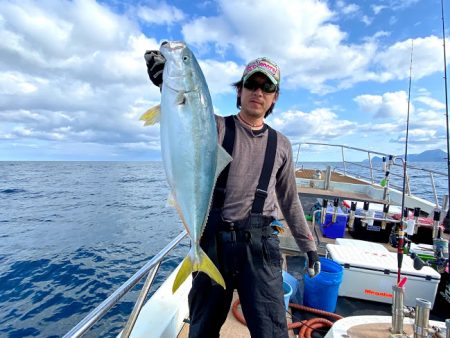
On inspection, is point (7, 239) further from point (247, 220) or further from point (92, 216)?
point (247, 220)

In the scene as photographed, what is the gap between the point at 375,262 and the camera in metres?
4.07

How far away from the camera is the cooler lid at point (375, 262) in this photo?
3.89 m

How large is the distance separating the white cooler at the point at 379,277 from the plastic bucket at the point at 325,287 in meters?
0.25

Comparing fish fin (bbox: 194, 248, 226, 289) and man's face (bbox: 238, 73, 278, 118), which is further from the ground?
man's face (bbox: 238, 73, 278, 118)

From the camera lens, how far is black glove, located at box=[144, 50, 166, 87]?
1.80m

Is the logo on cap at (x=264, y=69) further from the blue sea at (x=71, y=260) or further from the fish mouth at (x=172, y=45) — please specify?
the blue sea at (x=71, y=260)

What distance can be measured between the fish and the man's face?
63 cm

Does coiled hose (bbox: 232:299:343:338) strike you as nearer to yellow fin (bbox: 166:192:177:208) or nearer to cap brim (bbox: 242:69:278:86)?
yellow fin (bbox: 166:192:177:208)

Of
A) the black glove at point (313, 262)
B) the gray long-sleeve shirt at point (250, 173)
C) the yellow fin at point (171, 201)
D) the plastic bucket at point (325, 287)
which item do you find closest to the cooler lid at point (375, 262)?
the plastic bucket at point (325, 287)

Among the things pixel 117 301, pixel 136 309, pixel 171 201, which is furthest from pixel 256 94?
pixel 136 309

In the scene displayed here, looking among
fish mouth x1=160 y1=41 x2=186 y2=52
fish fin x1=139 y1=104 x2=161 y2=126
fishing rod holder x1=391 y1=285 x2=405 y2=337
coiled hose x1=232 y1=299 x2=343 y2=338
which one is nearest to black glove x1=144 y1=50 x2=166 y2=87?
fish mouth x1=160 y1=41 x2=186 y2=52

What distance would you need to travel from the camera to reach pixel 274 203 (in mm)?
2178

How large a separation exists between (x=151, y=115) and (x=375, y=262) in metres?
3.99

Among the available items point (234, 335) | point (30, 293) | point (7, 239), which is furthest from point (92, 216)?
point (234, 335)
